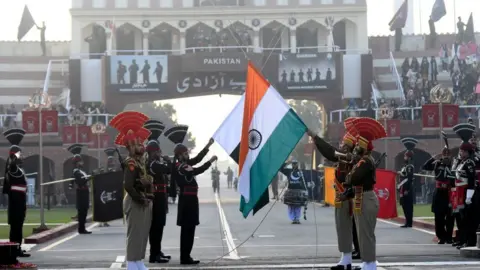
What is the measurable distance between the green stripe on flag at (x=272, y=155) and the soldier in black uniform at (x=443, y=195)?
19.1 feet

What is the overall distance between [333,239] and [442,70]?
4151cm

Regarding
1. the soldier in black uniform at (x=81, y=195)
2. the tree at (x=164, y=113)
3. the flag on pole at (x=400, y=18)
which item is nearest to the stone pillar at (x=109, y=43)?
the flag on pole at (x=400, y=18)

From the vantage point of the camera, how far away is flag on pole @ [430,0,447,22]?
6725 cm

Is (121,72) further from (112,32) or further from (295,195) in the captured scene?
(295,195)

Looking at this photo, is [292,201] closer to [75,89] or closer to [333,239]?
[333,239]

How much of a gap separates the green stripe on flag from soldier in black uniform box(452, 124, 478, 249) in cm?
423

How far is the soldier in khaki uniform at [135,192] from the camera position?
46.6ft

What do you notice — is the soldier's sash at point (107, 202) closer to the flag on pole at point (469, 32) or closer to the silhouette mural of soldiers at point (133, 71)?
the silhouette mural of soldiers at point (133, 71)

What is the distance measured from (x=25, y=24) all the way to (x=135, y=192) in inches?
2279

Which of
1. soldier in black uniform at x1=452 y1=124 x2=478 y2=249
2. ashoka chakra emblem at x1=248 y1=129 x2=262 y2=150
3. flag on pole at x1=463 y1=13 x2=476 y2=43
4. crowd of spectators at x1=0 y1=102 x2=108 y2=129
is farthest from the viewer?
flag on pole at x1=463 y1=13 x2=476 y2=43

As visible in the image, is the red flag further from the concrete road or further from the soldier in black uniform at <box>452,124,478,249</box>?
the soldier in black uniform at <box>452,124,478,249</box>

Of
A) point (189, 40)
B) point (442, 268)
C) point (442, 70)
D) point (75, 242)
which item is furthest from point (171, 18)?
point (442, 268)

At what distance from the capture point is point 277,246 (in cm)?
2094

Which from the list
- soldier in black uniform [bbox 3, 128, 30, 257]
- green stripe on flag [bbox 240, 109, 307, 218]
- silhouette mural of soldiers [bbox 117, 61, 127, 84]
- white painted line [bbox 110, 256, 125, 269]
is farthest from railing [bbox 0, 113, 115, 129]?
green stripe on flag [bbox 240, 109, 307, 218]
